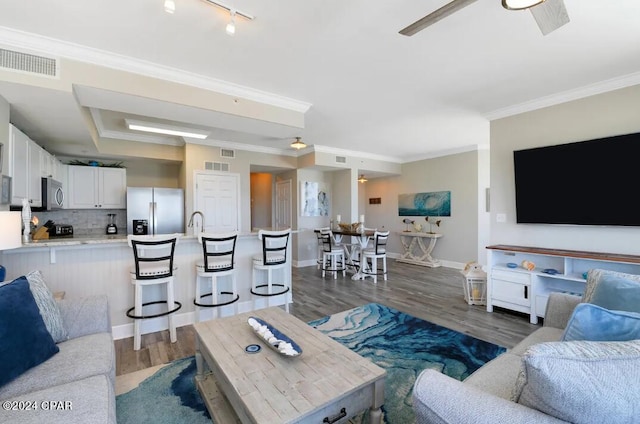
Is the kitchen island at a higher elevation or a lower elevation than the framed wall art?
lower

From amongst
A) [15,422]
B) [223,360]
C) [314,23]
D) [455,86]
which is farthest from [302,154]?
[15,422]

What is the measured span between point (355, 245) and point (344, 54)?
14.4ft

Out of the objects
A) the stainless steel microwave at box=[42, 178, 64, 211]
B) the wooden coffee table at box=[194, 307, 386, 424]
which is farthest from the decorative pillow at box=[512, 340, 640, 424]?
the stainless steel microwave at box=[42, 178, 64, 211]

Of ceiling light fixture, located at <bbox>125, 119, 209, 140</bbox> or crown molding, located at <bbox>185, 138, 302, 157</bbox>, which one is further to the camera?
crown molding, located at <bbox>185, 138, 302, 157</bbox>

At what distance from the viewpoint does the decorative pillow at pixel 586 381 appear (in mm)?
832

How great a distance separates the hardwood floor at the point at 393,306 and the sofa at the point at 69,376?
73 cm

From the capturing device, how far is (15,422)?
1168 millimetres

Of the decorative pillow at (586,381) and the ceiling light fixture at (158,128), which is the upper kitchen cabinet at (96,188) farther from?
the decorative pillow at (586,381)

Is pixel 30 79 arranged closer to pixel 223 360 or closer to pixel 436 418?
pixel 223 360

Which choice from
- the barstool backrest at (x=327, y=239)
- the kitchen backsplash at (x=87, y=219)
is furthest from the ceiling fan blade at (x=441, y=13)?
the kitchen backsplash at (x=87, y=219)

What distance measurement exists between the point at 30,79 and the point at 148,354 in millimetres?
2559

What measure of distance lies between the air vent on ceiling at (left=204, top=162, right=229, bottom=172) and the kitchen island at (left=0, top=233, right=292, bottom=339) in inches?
97.2

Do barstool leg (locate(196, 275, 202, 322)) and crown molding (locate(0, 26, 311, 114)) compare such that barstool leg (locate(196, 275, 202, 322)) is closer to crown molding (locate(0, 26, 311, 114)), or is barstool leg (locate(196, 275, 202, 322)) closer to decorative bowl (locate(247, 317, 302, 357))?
decorative bowl (locate(247, 317, 302, 357))

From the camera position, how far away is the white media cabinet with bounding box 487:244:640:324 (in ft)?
10.9
